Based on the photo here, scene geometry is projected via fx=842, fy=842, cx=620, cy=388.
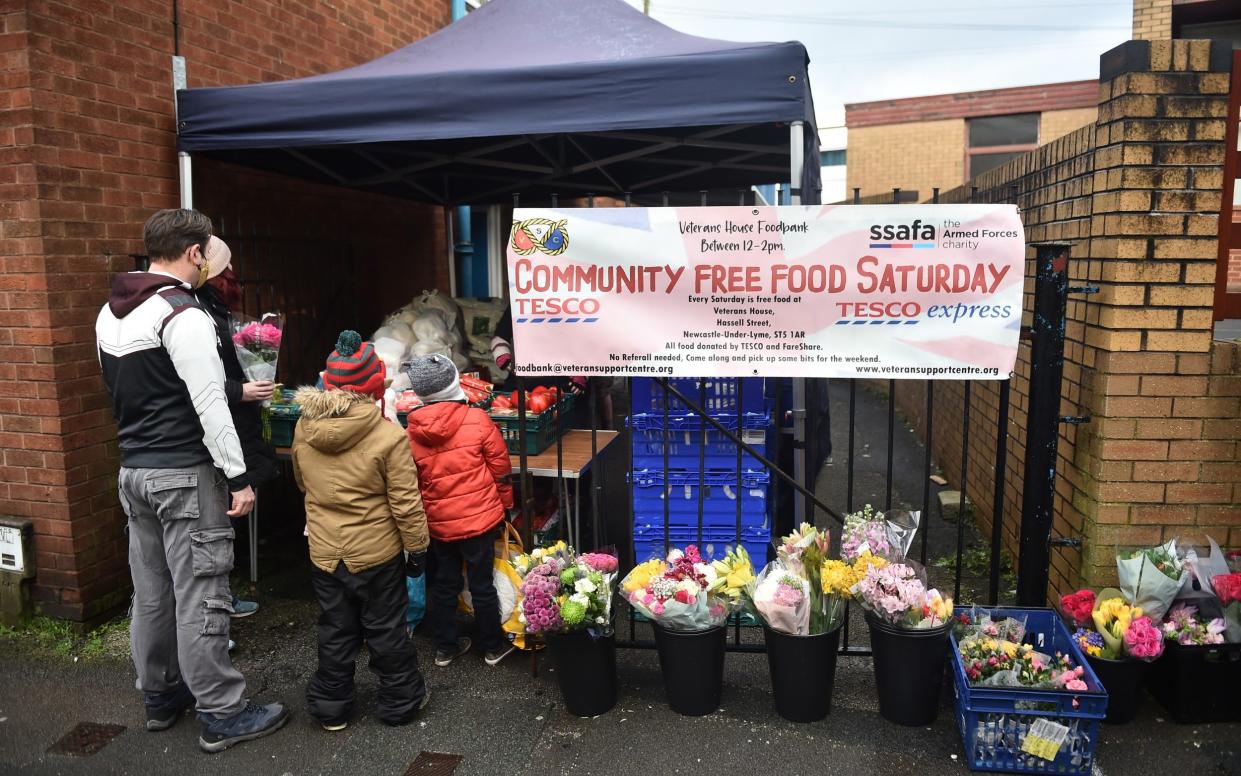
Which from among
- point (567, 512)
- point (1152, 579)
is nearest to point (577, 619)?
point (567, 512)

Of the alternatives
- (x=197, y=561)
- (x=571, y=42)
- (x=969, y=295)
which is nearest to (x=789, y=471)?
(x=969, y=295)

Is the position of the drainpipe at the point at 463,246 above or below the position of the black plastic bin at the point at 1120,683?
above

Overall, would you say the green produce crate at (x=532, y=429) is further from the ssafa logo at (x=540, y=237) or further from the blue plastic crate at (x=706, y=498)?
the ssafa logo at (x=540, y=237)

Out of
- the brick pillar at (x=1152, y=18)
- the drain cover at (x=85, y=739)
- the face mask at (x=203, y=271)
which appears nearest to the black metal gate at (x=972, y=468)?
the face mask at (x=203, y=271)

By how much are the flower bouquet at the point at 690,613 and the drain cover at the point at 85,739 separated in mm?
2162

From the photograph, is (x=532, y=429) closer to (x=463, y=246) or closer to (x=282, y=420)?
(x=282, y=420)

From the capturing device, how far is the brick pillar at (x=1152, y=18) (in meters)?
→ 10.8

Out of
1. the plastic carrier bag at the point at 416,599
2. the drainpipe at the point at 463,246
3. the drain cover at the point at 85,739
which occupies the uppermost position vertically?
the drainpipe at the point at 463,246

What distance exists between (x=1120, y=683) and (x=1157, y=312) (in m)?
1.44

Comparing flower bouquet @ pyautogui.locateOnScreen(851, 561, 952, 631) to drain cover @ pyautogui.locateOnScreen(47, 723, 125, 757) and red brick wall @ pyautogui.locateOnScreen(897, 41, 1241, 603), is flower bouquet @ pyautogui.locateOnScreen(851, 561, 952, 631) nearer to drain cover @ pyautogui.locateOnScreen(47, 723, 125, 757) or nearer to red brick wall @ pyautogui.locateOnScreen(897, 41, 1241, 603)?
red brick wall @ pyautogui.locateOnScreen(897, 41, 1241, 603)

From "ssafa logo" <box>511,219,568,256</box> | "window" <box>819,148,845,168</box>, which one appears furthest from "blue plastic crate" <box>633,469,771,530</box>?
"window" <box>819,148,845,168</box>

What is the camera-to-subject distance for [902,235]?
3320 millimetres

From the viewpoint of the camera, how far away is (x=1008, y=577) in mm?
4676

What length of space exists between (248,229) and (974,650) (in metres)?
4.82
